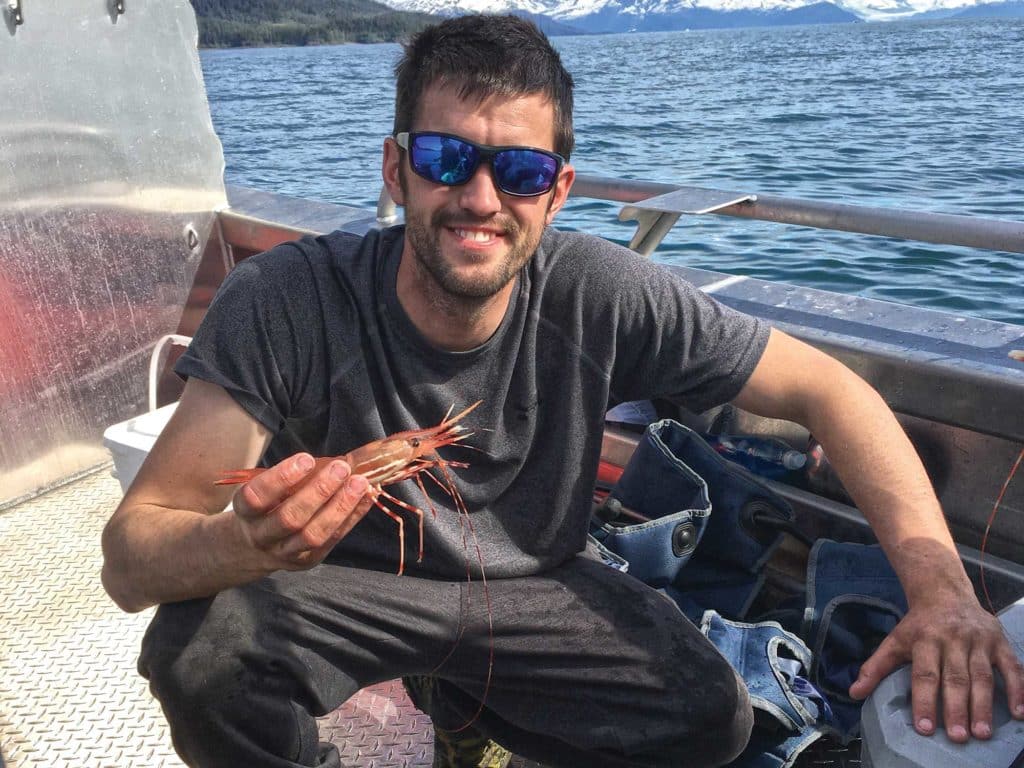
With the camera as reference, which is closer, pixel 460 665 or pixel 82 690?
pixel 460 665

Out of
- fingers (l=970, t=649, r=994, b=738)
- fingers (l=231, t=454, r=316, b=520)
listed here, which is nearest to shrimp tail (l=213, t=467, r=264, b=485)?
fingers (l=231, t=454, r=316, b=520)

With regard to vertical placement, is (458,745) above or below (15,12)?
below

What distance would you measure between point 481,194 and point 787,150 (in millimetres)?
14908

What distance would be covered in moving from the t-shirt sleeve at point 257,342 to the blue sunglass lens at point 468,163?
39cm

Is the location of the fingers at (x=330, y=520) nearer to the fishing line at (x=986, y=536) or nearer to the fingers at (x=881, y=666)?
the fingers at (x=881, y=666)

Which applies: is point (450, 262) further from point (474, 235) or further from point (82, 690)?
point (82, 690)

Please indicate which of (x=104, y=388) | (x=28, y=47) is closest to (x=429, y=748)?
(x=104, y=388)

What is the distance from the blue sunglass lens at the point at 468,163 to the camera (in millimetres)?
2010

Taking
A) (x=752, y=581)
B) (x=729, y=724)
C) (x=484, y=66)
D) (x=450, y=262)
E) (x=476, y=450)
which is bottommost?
(x=752, y=581)

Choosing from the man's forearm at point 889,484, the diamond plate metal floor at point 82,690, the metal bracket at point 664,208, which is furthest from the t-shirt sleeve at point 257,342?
the metal bracket at point 664,208

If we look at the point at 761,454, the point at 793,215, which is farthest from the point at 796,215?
the point at 761,454

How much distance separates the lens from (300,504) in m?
1.44

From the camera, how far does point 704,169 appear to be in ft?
45.0

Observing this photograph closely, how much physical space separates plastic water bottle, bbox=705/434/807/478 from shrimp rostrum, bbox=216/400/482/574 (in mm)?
1187
